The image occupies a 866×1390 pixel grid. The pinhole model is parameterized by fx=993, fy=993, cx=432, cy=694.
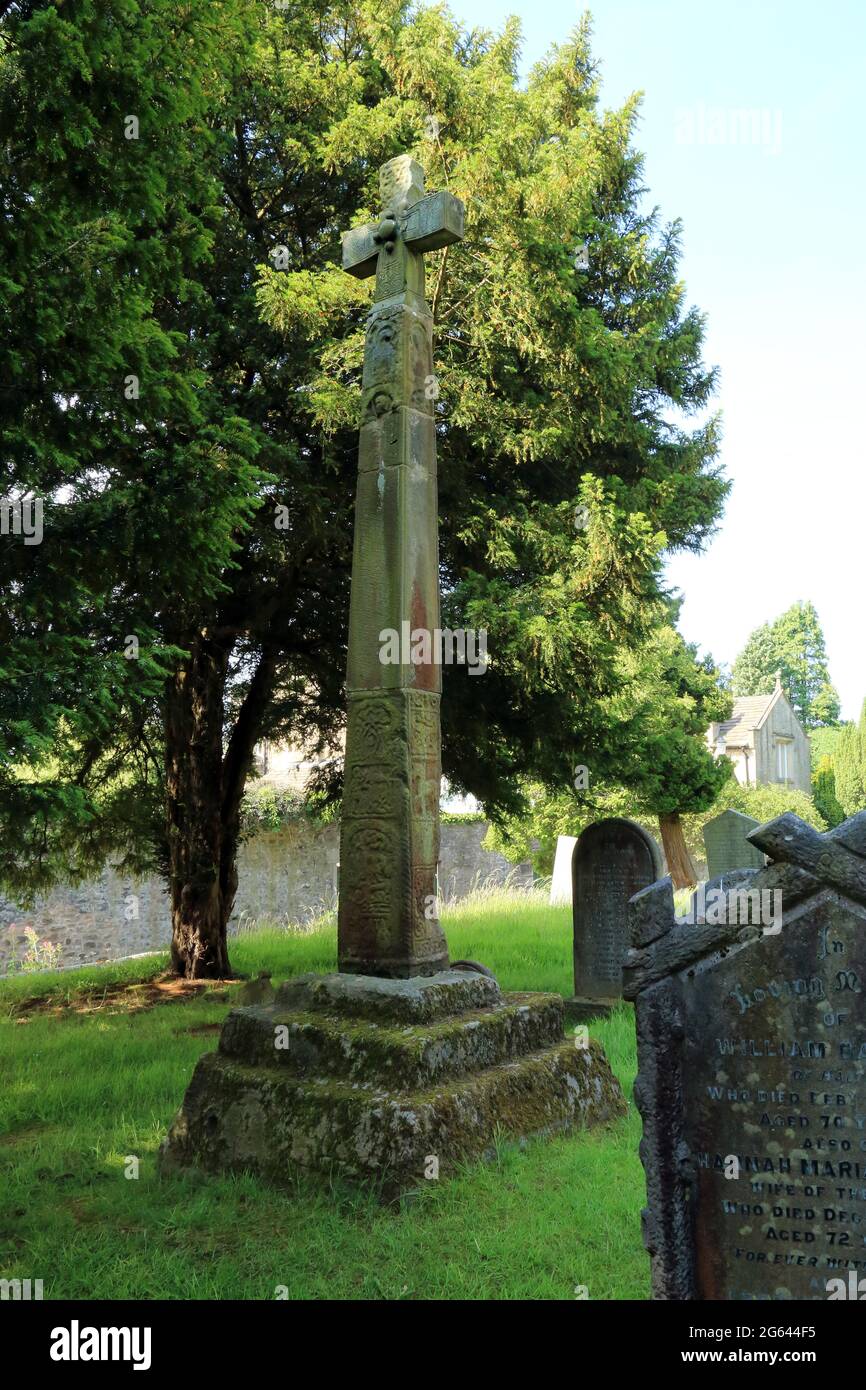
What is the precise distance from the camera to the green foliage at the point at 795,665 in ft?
176

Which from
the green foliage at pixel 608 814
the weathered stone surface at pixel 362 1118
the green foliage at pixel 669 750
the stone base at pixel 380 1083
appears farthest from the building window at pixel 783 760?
the weathered stone surface at pixel 362 1118

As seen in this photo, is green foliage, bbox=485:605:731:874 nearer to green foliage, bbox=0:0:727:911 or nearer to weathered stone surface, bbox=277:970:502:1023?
green foliage, bbox=0:0:727:911

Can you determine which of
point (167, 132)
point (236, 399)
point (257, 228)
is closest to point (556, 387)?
point (236, 399)

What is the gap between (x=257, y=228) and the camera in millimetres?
10273

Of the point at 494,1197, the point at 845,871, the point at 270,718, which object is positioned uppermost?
the point at 270,718

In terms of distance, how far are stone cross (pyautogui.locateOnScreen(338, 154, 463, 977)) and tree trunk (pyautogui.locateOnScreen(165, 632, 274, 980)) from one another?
5.10 metres

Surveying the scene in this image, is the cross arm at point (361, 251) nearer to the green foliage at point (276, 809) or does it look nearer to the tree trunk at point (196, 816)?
the tree trunk at point (196, 816)

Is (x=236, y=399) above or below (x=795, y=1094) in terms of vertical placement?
above

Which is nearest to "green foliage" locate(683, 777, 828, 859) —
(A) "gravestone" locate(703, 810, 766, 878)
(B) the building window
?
(B) the building window

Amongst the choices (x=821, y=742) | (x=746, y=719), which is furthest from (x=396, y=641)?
(x=821, y=742)

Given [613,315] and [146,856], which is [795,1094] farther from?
[146,856]

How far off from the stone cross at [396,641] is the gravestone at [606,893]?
392cm

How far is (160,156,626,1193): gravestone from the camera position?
456 cm

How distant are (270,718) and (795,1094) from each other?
9.20 meters
